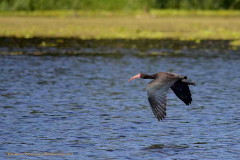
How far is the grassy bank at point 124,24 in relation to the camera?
47650 millimetres

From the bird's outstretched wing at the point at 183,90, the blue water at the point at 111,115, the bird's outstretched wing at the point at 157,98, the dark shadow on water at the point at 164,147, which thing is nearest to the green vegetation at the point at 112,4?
the blue water at the point at 111,115

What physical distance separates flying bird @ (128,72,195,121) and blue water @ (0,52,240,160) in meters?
0.64

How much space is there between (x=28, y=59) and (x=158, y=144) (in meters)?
19.7

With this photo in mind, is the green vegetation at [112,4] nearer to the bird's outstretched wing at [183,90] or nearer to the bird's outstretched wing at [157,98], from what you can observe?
the bird's outstretched wing at [183,90]

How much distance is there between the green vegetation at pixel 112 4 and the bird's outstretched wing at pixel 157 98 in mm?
52360

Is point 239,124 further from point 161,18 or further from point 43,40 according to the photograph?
point 161,18

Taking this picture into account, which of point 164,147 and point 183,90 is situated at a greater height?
point 183,90

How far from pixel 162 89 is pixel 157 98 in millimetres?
313

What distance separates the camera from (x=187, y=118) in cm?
1752

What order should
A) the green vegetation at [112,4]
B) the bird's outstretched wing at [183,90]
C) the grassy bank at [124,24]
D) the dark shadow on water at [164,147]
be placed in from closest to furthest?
the dark shadow on water at [164,147] < the bird's outstretched wing at [183,90] < the grassy bank at [124,24] < the green vegetation at [112,4]

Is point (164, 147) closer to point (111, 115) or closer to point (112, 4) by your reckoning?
point (111, 115)

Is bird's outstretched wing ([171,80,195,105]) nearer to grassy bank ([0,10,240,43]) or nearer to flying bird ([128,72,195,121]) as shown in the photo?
flying bird ([128,72,195,121])

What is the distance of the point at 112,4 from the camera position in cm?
7175

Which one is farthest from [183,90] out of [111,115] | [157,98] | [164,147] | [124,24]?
[124,24]
